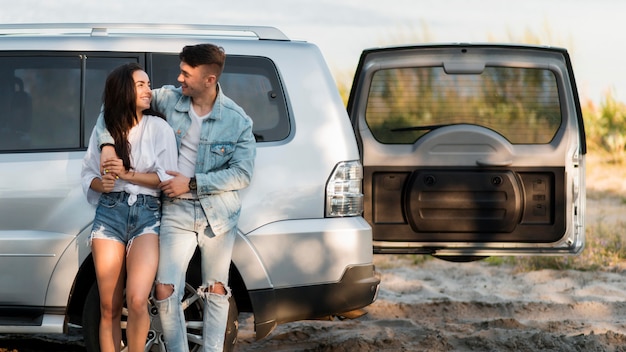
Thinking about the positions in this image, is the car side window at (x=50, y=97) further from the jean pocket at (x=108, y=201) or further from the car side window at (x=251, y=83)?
the jean pocket at (x=108, y=201)

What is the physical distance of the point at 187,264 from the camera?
15.9 feet

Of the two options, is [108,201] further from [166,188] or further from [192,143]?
[192,143]

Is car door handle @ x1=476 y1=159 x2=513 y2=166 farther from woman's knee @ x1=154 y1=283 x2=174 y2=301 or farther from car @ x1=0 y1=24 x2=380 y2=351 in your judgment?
woman's knee @ x1=154 y1=283 x2=174 y2=301

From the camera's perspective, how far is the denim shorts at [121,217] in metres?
4.69

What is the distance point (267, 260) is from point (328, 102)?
809 mm

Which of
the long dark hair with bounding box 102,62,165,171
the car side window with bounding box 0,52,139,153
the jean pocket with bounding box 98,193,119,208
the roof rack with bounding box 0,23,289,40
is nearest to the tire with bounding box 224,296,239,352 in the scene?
the jean pocket with bounding box 98,193,119,208

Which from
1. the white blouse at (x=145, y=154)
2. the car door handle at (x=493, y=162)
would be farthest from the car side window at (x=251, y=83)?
the car door handle at (x=493, y=162)

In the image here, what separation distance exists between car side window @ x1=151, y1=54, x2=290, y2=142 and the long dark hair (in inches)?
19.9

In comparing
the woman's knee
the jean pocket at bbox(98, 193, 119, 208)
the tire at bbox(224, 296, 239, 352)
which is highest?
the jean pocket at bbox(98, 193, 119, 208)

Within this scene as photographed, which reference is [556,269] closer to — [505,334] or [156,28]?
[505,334]

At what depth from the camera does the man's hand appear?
4.70 meters

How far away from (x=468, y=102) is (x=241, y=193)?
2108 mm

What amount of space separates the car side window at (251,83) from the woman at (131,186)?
45cm

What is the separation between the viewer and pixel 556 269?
973cm
